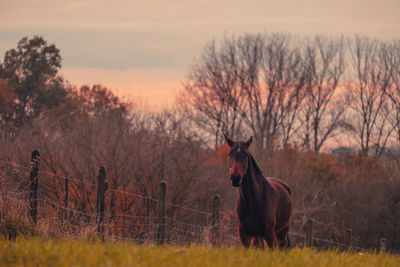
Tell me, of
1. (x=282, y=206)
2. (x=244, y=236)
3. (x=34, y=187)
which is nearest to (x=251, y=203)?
(x=244, y=236)

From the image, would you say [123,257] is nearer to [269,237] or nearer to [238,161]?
[238,161]

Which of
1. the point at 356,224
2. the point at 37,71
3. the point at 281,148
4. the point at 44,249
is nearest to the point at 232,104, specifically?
the point at 281,148

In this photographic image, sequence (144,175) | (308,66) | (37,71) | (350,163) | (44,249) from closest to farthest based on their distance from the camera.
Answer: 1. (44,249)
2. (144,175)
3. (350,163)
4. (308,66)
5. (37,71)

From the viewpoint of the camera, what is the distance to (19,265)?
6719 mm

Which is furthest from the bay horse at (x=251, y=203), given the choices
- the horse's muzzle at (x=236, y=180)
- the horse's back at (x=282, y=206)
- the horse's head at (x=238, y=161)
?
the horse's back at (x=282, y=206)

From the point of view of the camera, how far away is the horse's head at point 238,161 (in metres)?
11.0

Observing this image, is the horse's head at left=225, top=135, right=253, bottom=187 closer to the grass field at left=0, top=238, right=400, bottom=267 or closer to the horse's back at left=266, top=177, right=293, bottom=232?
the horse's back at left=266, top=177, right=293, bottom=232

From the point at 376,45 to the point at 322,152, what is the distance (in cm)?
1414

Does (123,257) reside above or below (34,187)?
below

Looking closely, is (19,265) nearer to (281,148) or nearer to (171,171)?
(171,171)

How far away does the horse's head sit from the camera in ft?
36.0

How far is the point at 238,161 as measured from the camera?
1120 centimetres

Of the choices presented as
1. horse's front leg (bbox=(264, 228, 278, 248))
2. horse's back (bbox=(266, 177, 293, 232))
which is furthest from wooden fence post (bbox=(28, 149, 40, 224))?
horse's back (bbox=(266, 177, 293, 232))

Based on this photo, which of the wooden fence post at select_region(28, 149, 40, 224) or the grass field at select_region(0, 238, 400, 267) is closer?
the grass field at select_region(0, 238, 400, 267)
